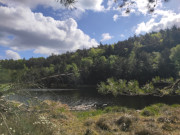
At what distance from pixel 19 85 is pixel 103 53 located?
82.4 metres

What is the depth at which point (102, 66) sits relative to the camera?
33031mm

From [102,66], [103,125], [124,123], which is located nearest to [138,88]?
[124,123]

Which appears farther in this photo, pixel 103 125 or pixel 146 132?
Result: pixel 103 125

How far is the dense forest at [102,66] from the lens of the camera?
8.43 ft

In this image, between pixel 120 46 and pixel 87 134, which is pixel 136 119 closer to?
pixel 87 134

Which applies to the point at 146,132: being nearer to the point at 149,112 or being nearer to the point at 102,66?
the point at 149,112

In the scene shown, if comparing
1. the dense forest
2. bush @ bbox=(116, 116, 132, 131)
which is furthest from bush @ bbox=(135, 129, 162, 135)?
the dense forest

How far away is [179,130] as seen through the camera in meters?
4.82

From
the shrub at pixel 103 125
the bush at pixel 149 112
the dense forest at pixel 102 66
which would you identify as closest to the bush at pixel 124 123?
the shrub at pixel 103 125

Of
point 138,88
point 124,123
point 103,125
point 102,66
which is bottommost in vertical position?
point 103,125

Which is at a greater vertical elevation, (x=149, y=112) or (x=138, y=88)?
(x=138, y=88)

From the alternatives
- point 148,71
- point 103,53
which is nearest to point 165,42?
point 103,53

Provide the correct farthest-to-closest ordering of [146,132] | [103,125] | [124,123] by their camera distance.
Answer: [103,125] → [124,123] → [146,132]

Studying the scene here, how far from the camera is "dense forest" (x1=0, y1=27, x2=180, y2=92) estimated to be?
2.57m
